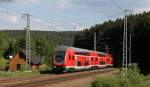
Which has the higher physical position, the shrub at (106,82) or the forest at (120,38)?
the forest at (120,38)

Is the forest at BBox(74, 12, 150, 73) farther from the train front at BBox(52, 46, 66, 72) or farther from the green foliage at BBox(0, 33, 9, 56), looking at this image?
the train front at BBox(52, 46, 66, 72)

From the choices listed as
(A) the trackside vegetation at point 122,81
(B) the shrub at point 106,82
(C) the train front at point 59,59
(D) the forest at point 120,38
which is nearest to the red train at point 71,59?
(C) the train front at point 59,59

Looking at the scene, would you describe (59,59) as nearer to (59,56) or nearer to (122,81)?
(59,56)

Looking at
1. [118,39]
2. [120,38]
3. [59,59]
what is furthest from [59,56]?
[118,39]

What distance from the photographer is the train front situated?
55625mm

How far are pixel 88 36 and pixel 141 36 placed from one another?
33.8 meters

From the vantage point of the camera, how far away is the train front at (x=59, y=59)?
55.6 meters

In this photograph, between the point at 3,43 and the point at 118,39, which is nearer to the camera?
the point at 118,39

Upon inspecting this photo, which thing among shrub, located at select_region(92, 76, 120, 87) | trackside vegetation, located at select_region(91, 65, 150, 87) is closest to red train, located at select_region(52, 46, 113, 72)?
trackside vegetation, located at select_region(91, 65, 150, 87)

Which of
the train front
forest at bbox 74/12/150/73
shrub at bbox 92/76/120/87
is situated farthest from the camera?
forest at bbox 74/12/150/73

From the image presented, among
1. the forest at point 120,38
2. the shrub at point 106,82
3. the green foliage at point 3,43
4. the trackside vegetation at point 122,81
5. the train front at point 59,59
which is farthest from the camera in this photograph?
the green foliage at point 3,43

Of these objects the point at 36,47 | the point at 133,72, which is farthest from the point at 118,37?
the point at 133,72

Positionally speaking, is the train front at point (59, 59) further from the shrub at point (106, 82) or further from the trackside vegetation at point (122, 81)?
the shrub at point (106, 82)

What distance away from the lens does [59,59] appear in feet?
184
